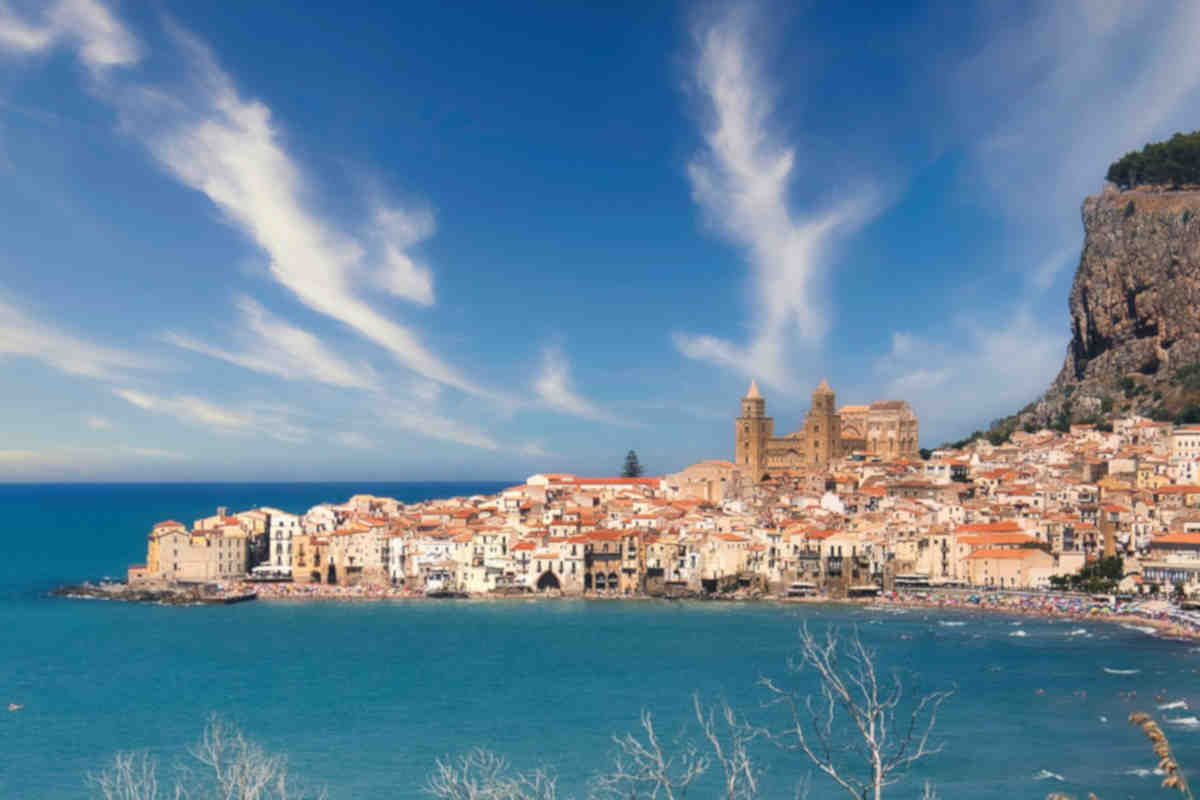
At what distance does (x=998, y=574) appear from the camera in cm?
4941

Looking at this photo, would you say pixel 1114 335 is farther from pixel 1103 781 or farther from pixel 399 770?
pixel 399 770

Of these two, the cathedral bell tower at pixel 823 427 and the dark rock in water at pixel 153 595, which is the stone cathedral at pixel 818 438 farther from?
the dark rock in water at pixel 153 595

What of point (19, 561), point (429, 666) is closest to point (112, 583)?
point (19, 561)

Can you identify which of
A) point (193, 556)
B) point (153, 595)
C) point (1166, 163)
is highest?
point (1166, 163)

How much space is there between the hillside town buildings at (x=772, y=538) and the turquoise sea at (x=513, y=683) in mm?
3706

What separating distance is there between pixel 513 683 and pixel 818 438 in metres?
61.0

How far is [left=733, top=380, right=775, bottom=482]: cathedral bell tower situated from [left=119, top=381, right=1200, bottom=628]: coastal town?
19.7m

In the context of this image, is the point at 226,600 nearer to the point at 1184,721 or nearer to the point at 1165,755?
the point at 1184,721

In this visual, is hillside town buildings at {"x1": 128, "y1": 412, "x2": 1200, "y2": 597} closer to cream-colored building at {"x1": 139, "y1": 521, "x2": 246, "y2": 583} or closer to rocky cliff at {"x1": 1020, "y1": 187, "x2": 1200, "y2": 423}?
cream-colored building at {"x1": 139, "y1": 521, "x2": 246, "y2": 583}

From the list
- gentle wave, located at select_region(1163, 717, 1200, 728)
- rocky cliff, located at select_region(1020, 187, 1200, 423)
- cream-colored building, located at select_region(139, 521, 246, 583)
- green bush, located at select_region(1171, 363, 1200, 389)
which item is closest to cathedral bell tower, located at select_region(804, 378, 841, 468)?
rocky cliff, located at select_region(1020, 187, 1200, 423)

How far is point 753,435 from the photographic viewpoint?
9181cm

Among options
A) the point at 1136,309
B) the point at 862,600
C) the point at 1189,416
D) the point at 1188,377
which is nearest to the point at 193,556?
the point at 862,600

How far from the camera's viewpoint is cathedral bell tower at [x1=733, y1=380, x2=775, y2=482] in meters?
91.8

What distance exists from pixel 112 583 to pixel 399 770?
39392mm
